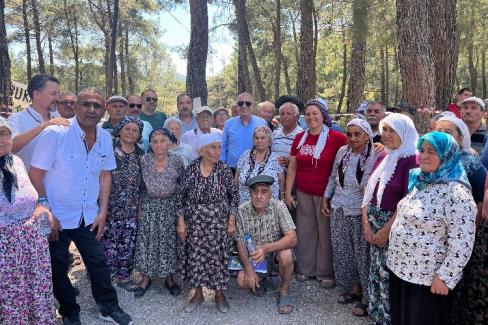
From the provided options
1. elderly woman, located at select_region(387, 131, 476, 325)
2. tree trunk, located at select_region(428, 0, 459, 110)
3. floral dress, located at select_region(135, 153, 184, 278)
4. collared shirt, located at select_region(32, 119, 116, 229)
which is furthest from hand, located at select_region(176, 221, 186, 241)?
tree trunk, located at select_region(428, 0, 459, 110)

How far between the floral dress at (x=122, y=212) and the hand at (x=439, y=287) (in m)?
2.81

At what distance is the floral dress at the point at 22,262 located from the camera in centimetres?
263

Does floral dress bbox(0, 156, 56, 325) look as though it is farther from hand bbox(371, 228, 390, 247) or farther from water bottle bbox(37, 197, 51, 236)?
hand bbox(371, 228, 390, 247)

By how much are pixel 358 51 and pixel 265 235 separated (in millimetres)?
9998

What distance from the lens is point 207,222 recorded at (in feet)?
12.1

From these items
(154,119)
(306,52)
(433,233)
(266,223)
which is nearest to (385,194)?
(433,233)

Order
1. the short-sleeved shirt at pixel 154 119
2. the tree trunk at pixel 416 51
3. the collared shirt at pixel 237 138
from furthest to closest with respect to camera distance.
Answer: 1. the short-sleeved shirt at pixel 154 119
2. the tree trunk at pixel 416 51
3. the collared shirt at pixel 237 138

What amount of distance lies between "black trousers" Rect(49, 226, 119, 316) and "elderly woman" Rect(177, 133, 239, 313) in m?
0.74

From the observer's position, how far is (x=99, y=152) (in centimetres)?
336

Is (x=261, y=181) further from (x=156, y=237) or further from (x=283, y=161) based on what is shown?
(x=156, y=237)

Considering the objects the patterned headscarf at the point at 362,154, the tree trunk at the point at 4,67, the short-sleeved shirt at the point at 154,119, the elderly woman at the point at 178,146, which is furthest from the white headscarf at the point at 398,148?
the tree trunk at the point at 4,67

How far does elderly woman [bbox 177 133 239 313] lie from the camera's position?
367 cm

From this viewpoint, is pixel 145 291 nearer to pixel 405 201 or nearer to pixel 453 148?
pixel 405 201

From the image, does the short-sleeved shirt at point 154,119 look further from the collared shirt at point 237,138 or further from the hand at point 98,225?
the hand at point 98,225
